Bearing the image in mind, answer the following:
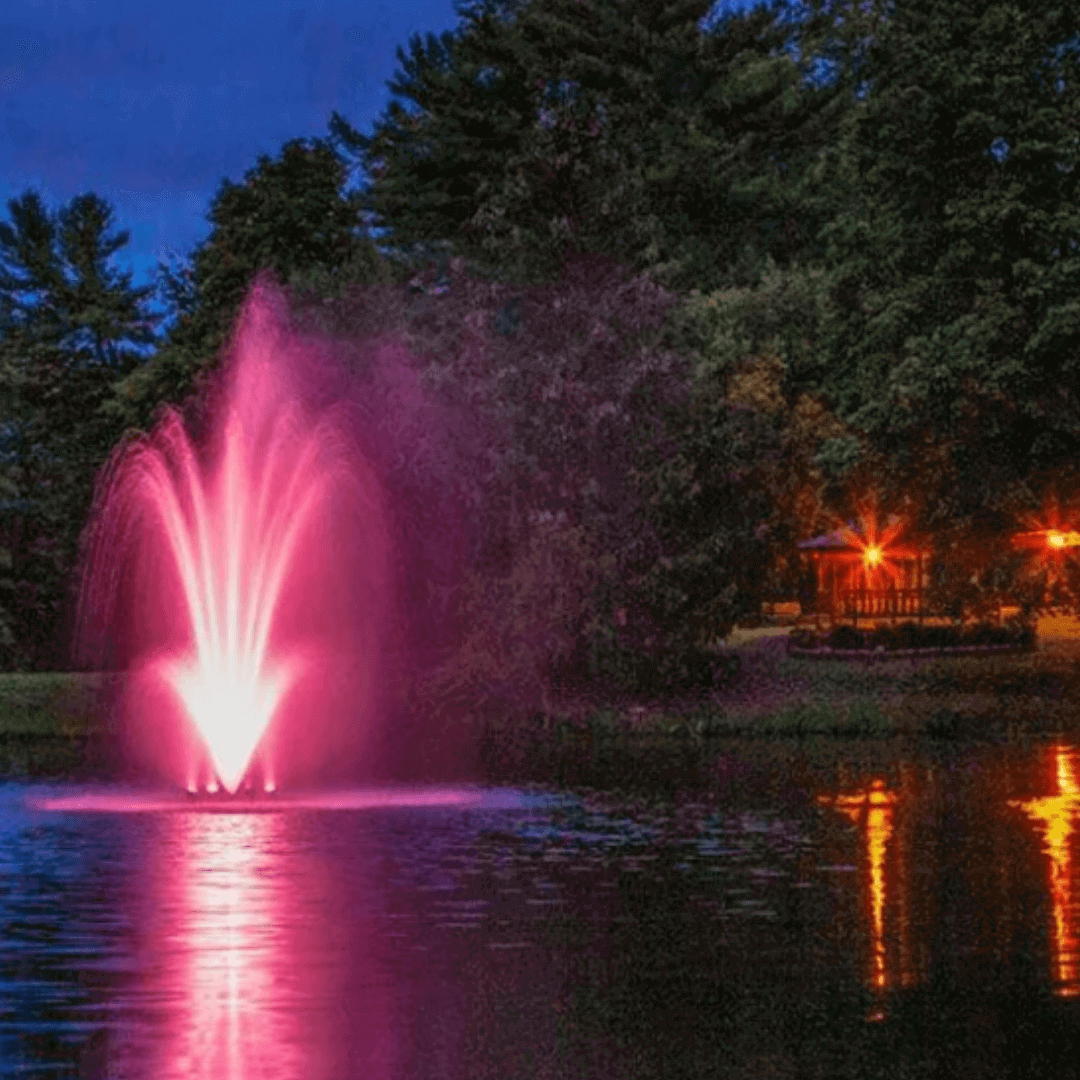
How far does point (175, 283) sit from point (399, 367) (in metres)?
29.0

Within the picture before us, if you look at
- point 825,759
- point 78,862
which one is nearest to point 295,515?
point 825,759

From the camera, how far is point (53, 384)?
9238cm

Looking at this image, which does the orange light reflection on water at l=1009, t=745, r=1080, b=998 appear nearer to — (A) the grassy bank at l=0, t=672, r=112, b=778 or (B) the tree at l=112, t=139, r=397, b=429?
(A) the grassy bank at l=0, t=672, r=112, b=778

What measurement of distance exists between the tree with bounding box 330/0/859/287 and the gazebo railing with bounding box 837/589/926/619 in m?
14.3

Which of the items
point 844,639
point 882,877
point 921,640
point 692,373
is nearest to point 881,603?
point 921,640

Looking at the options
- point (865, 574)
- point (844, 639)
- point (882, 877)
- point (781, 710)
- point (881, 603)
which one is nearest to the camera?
point (882, 877)

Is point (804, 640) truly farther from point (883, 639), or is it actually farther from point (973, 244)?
point (973, 244)

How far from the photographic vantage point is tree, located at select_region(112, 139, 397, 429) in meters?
79.5

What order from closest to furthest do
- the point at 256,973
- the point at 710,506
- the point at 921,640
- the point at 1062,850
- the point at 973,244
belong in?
the point at 256,973, the point at 1062,850, the point at 710,506, the point at 973,244, the point at 921,640

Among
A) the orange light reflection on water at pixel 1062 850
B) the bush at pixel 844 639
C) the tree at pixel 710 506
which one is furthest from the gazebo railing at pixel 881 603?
the orange light reflection on water at pixel 1062 850

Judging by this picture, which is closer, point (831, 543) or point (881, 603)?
point (881, 603)

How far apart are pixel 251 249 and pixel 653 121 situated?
988 inches

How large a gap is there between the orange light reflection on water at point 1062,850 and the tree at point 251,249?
3826 cm

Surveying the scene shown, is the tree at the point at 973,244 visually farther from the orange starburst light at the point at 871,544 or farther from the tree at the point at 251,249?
the orange starburst light at the point at 871,544
